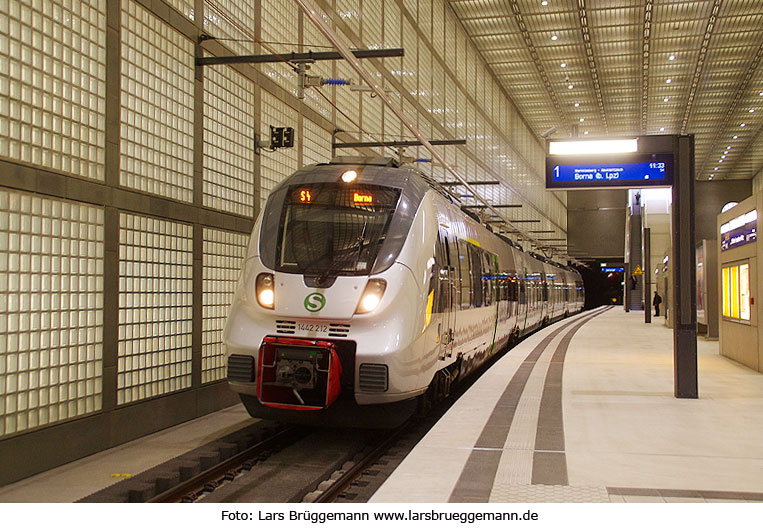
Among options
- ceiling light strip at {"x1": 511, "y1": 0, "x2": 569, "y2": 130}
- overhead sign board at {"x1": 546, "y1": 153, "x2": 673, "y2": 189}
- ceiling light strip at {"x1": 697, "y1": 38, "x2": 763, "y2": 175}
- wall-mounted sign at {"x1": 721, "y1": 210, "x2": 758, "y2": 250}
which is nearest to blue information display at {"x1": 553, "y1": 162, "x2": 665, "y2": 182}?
overhead sign board at {"x1": 546, "y1": 153, "x2": 673, "y2": 189}

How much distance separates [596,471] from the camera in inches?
224

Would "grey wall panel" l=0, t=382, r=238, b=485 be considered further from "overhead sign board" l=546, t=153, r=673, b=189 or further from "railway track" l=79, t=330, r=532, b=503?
"overhead sign board" l=546, t=153, r=673, b=189

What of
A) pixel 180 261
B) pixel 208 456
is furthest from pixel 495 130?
pixel 208 456

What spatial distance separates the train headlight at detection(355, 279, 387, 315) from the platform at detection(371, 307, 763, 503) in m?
1.34

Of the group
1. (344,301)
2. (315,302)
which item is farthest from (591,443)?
(315,302)

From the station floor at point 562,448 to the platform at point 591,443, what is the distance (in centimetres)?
1

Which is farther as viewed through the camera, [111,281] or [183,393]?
[183,393]

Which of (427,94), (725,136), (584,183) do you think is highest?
(725,136)

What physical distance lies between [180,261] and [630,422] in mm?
5495

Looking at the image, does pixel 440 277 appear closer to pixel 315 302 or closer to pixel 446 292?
pixel 446 292

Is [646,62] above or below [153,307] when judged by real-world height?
above

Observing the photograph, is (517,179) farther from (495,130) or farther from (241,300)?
(241,300)

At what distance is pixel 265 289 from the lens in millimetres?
7359

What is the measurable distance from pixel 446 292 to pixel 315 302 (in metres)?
1.93
